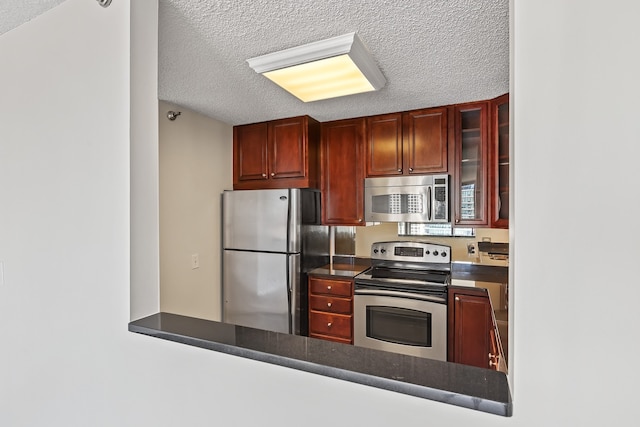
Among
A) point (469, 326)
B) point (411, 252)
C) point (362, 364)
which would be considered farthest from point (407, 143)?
point (362, 364)

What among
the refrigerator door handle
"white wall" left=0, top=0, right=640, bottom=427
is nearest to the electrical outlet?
the refrigerator door handle

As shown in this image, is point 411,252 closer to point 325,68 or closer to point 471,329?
point 471,329

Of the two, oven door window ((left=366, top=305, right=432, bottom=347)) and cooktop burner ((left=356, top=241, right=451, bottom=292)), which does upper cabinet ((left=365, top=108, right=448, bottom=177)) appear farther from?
oven door window ((left=366, top=305, right=432, bottom=347))

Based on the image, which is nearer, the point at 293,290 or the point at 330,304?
the point at 293,290

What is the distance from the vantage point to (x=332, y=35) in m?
1.43

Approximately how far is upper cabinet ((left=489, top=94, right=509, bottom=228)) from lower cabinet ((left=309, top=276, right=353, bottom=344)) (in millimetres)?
1246

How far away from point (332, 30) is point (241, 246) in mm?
1903

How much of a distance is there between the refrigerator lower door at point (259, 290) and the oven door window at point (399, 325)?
2.18 ft

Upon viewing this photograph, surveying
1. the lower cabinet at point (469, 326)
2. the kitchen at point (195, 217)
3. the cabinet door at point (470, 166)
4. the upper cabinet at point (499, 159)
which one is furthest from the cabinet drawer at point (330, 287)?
the upper cabinet at point (499, 159)

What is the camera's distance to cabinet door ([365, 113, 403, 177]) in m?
2.67

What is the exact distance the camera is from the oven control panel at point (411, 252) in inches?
110

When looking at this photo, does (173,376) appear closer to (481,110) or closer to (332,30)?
(332,30)
